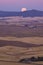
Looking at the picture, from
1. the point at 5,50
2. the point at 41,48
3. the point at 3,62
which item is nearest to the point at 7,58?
the point at 3,62

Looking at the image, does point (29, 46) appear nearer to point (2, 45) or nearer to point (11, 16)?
point (2, 45)

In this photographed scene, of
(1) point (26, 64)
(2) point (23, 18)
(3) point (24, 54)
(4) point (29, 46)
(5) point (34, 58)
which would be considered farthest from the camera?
(2) point (23, 18)

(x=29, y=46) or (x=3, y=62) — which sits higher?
(x=29, y=46)

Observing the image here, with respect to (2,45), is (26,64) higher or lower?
lower

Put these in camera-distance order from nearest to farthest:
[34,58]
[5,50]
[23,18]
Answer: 1. [34,58]
2. [5,50]
3. [23,18]

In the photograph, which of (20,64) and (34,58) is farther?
(34,58)

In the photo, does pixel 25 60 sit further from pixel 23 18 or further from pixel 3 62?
pixel 23 18

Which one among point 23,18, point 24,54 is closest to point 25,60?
point 24,54

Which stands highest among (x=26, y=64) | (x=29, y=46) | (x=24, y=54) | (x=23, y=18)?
(x=23, y=18)

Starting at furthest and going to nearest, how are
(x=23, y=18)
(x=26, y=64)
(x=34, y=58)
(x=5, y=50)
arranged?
(x=23, y=18), (x=5, y=50), (x=34, y=58), (x=26, y=64)
